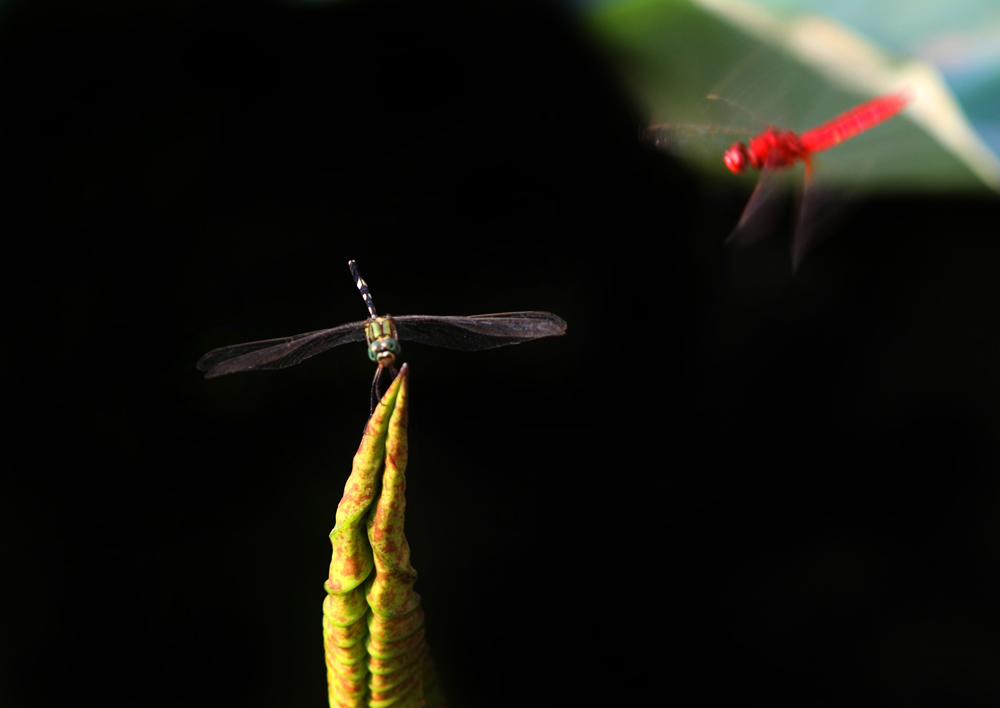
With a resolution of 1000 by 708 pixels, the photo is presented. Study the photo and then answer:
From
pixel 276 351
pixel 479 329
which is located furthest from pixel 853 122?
pixel 276 351

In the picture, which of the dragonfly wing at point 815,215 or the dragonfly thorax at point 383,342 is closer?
the dragonfly thorax at point 383,342

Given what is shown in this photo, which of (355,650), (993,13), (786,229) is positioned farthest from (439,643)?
(993,13)

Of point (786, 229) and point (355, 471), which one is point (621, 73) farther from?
point (355, 471)

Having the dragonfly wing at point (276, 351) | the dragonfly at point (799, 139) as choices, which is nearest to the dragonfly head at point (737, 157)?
the dragonfly at point (799, 139)

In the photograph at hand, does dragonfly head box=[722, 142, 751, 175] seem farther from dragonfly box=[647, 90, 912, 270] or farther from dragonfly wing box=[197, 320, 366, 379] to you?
dragonfly wing box=[197, 320, 366, 379]

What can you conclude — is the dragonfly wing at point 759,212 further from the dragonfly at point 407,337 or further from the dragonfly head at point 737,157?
the dragonfly at point 407,337

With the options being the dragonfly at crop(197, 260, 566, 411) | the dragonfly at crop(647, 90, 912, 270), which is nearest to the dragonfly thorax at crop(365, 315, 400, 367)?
the dragonfly at crop(197, 260, 566, 411)
